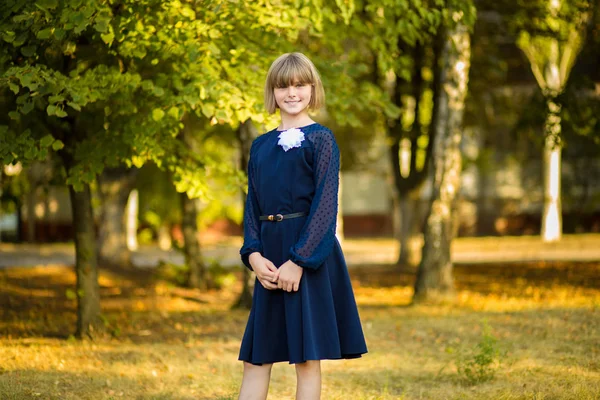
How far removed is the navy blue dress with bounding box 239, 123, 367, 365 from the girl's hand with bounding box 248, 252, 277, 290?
71 mm

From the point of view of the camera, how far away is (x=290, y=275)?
3.95 metres

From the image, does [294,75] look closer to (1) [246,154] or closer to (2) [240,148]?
(1) [246,154]

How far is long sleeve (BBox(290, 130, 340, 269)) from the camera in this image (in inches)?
155

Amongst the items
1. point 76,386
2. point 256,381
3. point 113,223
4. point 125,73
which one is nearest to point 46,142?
point 125,73

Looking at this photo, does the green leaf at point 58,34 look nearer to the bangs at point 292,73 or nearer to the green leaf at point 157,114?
the green leaf at point 157,114

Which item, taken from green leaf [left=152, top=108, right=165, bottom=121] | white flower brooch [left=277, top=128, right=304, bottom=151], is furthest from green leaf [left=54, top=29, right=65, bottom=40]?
white flower brooch [left=277, top=128, right=304, bottom=151]

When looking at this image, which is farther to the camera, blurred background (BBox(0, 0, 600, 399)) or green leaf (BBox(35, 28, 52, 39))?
blurred background (BBox(0, 0, 600, 399))

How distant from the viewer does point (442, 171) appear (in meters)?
11.1

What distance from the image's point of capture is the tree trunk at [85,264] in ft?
26.5

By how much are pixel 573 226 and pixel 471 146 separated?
4.74 meters

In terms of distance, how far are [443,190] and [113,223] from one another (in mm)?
8565

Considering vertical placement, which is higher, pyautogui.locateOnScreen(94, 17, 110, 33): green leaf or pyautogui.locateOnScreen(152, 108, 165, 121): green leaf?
pyautogui.locateOnScreen(94, 17, 110, 33): green leaf

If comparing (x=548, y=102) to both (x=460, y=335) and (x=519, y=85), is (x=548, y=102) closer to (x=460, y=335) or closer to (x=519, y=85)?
(x=460, y=335)

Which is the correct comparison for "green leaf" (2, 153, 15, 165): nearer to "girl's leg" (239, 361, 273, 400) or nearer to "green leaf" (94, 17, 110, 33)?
"green leaf" (94, 17, 110, 33)
